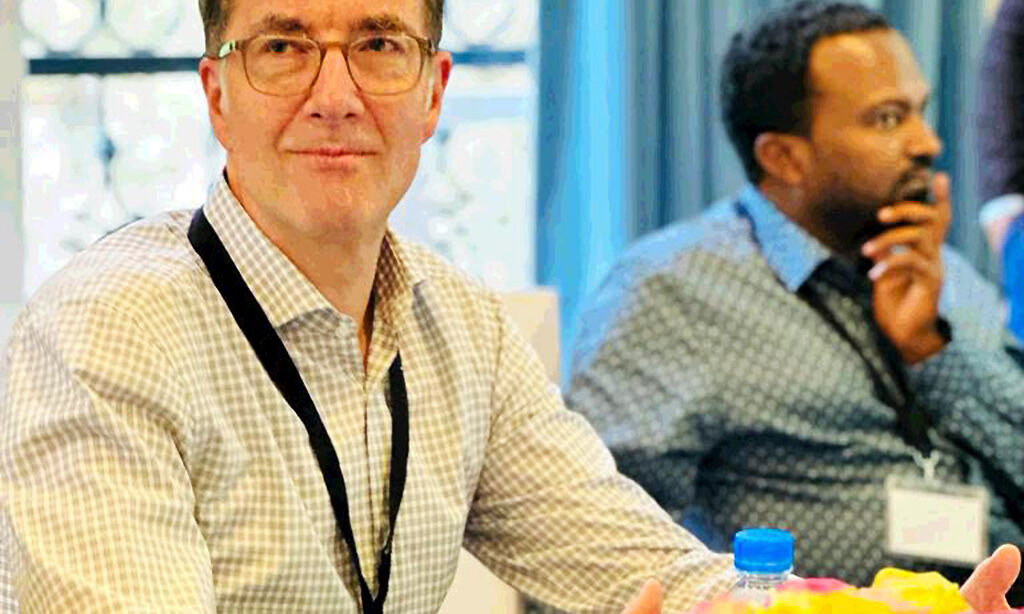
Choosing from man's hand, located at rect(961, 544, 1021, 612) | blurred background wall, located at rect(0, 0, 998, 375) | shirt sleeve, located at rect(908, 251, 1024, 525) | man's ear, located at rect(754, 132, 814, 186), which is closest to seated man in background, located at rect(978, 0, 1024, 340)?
blurred background wall, located at rect(0, 0, 998, 375)

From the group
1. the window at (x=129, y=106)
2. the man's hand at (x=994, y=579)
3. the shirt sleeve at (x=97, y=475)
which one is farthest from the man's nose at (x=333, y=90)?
the window at (x=129, y=106)

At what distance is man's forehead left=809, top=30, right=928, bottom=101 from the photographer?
2.99m

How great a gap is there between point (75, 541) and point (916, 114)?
1.93 m

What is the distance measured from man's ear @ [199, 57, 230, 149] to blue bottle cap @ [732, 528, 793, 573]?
0.68 meters

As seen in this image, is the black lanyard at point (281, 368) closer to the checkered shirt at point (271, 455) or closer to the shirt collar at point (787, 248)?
the checkered shirt at point (271, 455)

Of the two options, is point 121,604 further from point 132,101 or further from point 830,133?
point 132,101

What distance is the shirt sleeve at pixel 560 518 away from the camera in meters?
1.92

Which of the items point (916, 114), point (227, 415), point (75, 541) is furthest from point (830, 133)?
point (75, 541)

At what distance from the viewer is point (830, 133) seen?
Answer: 300cm

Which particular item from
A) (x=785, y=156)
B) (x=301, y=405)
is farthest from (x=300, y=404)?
(x=785, y=156)

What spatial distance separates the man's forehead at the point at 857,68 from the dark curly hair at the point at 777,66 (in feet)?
0.05

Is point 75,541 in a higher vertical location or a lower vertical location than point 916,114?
lower

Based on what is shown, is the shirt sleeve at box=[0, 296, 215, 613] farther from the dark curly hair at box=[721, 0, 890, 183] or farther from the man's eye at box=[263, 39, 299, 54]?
the dark curly hair at box=[721, 0, 890, 183]

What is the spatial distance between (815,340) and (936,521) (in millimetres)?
349
